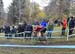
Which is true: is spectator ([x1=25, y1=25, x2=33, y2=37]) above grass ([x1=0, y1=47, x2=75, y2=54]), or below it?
above

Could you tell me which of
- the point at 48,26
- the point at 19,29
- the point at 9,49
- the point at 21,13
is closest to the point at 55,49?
the point at 9,49

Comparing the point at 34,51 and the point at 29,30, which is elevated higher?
the point at 29,30

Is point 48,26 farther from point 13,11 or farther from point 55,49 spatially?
point 13,11

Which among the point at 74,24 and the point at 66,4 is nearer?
the point at 74,24

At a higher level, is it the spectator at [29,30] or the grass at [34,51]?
the spectator at [29,30]

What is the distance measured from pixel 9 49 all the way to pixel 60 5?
25.6m

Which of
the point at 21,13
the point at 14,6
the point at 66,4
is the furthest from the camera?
the point at 14,6

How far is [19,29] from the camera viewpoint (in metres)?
15.9

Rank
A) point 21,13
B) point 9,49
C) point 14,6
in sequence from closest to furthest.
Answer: point 9,49, point 21,13, point 14,6

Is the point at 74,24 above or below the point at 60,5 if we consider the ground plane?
below

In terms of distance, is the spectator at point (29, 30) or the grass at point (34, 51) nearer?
the grass at point (34, 51)

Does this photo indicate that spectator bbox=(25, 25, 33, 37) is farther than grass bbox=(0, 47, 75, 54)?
Yes

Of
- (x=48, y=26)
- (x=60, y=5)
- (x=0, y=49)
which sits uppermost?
(x=60, y=5)

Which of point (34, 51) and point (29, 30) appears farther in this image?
point (29, 30)
